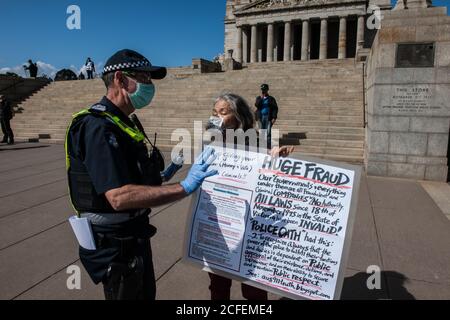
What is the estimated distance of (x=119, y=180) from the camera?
67.2 inches

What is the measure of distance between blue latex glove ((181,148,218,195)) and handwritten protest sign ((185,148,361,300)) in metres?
0.08

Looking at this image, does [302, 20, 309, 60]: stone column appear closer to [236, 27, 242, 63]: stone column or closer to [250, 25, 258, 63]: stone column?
[250, 25, 258, 63]: stone column

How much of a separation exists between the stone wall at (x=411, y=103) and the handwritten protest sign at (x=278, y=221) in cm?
600

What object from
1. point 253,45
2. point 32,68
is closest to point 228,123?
point 32,68

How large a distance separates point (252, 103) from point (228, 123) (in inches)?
503

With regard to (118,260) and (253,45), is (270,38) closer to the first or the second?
(253,45)

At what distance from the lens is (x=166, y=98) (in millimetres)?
17312

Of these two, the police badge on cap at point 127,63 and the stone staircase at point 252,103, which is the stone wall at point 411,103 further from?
the police badge on cap at point 127,63

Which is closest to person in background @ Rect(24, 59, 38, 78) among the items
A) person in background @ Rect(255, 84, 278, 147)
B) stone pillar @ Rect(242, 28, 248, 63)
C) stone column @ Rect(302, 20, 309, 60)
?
person in background @ Rect(255, 84, 278, 147)

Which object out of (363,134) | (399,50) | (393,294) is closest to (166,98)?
(363,134)

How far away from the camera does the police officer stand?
5.68 feet

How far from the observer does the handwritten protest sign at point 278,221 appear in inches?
86.5
